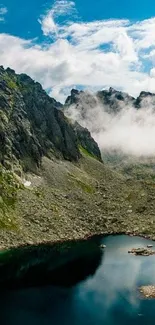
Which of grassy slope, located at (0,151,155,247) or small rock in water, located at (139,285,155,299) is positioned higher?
grassy slope, located at (0,151,155,247)

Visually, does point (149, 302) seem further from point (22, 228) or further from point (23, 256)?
point (22, 228)

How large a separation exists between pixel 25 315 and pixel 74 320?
10.6 m

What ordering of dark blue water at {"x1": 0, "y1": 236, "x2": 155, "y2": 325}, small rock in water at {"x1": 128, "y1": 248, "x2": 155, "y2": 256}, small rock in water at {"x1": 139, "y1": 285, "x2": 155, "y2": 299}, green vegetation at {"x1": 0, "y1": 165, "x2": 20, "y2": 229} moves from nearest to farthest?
1. dark blue water at {"x1": 0, "y1": 236, "x2": 155, "y2": 325}
2. small rock in water at {"x1": 139, "y1": 285, "x2": 155, "y2": 299}
3. small rock in water at {"x1": 128, "y1": 248, "x2": 155, "y2": 256}
4. green vegetation at {"x1": 0, "y1": 165, "x2": 20, "y2": 229}

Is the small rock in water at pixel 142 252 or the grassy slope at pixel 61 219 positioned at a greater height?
the grassy slope at pixel 61 219

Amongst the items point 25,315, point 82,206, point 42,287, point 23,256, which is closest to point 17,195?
point 82,206

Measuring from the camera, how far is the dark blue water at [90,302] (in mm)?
86000

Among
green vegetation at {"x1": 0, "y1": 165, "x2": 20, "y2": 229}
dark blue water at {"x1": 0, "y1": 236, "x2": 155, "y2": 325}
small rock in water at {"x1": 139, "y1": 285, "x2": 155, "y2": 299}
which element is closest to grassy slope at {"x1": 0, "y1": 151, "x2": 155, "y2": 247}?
green vegetation at {"x1": 0, "y1": 165, "x2": 20, "y2": 229}

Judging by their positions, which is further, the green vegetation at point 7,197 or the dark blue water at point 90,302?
the green vegetation at point 7,197

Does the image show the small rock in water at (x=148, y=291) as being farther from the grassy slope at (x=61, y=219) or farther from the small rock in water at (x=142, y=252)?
the grassy slope at (x=61, y=219)

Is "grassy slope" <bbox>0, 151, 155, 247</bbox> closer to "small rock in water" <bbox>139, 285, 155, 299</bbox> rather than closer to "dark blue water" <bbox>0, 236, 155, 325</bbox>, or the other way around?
"dark blue water" <bbox>0, 236, 155, 325</bbox>

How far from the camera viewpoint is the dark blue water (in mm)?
86000

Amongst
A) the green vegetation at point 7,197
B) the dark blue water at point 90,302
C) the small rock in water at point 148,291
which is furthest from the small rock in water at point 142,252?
the green vegetation at point 7,197

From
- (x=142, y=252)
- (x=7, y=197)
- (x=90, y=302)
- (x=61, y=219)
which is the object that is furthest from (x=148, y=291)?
(x=7, y=197)

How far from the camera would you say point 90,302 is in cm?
9625
